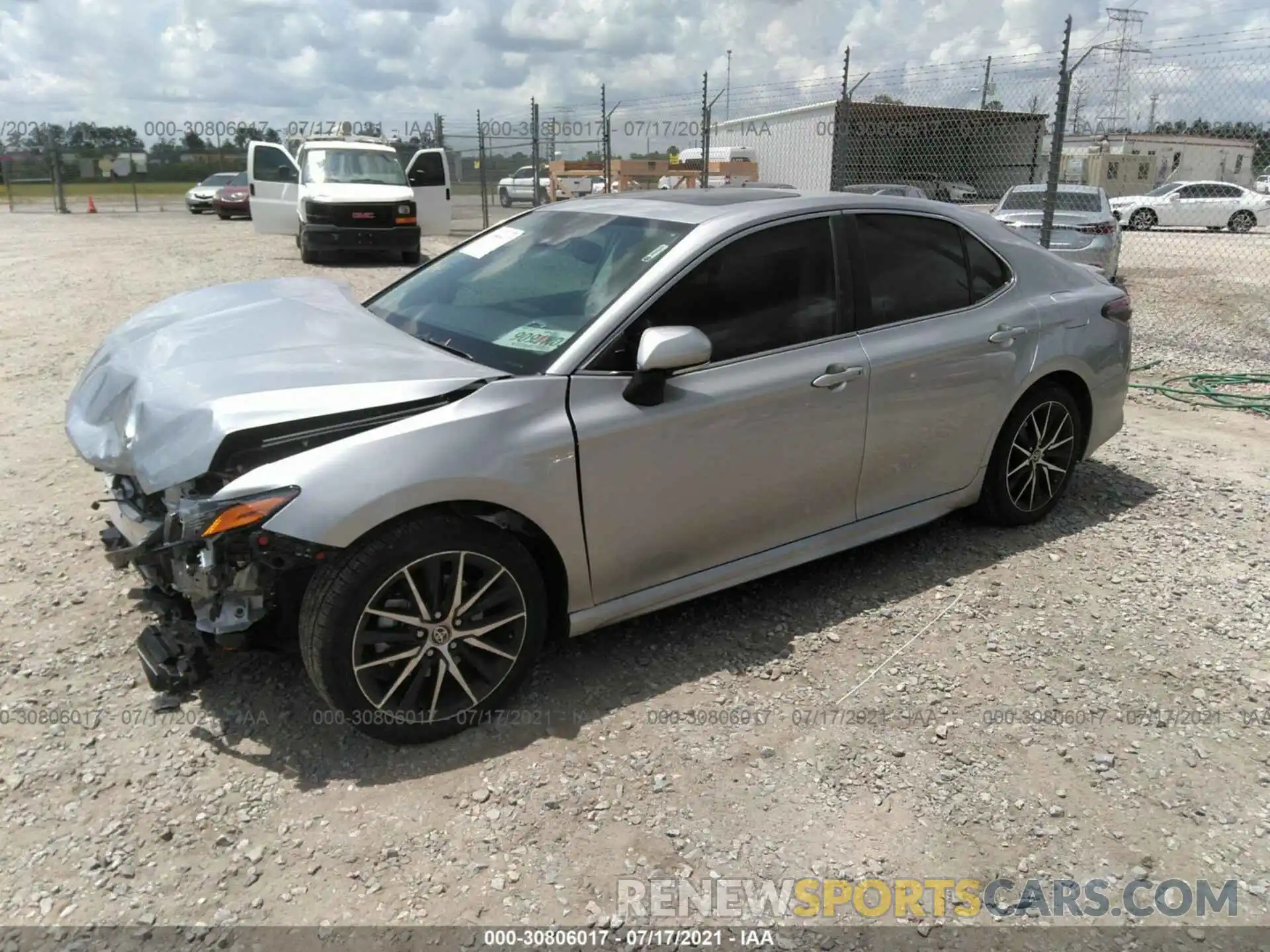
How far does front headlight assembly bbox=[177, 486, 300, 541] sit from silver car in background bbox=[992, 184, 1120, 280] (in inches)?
438

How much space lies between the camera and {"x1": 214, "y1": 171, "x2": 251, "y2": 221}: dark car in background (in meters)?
26.7

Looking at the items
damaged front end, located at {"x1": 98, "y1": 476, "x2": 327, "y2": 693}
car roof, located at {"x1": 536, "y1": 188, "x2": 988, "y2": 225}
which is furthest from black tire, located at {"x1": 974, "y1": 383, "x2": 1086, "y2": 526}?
damaged front end, located at {"x1": 98, "y1": 476, "x2": 327, "y2": 693}

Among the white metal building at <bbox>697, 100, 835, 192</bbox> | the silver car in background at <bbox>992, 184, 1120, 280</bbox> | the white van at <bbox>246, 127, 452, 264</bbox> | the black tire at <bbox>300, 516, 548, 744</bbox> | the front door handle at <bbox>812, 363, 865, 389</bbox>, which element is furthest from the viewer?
the white metal building at <bbox>697, 100, 835, 192</bbox>

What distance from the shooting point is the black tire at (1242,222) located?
1032 inches

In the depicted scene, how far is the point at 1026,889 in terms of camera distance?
2543mm

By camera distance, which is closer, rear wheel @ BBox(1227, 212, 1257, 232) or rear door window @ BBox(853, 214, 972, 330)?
rear door window @ BBox(853, 214, 972, 330)

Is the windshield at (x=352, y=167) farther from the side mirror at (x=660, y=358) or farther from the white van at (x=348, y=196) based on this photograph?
the side mirror at (x=660, y=358)

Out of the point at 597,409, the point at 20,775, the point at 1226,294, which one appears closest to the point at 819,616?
the point at 597,409

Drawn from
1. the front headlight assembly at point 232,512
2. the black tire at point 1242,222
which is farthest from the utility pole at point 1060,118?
the black tire at point 1242,222

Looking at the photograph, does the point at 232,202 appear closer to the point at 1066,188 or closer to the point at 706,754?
the point at 1066,188

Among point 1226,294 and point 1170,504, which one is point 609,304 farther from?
point 1226,294

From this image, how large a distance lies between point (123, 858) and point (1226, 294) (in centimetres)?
1556

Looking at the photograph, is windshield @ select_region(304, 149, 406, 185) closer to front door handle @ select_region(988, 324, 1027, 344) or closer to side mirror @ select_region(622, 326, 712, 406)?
front door handle @ select_region(988, 324, 1027, 344)

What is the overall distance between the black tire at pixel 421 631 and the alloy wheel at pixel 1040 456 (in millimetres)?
2693
